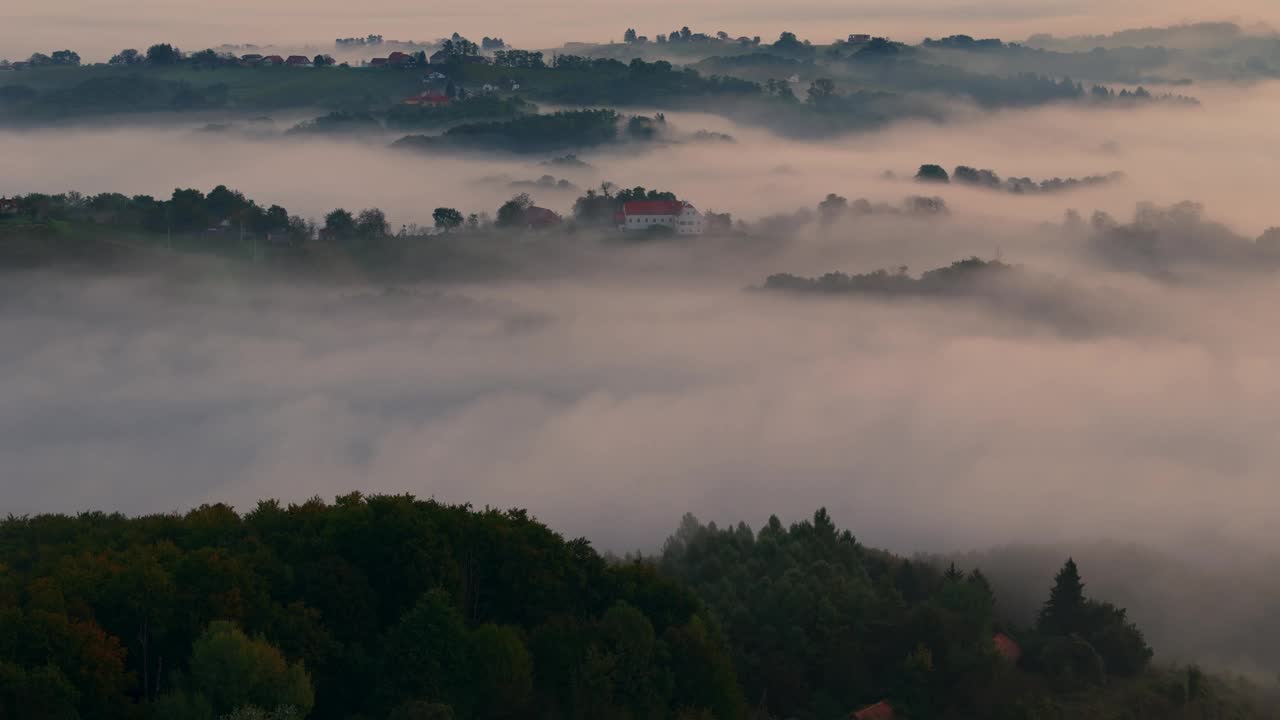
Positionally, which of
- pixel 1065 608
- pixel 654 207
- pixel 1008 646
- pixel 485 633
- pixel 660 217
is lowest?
pixel 1008 646

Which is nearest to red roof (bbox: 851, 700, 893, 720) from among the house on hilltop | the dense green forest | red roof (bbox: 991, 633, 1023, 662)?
the house on hilltop

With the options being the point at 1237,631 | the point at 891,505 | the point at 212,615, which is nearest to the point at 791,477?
the point at 891,505

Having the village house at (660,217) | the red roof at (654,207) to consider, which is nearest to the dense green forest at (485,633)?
the village house at (660,217)

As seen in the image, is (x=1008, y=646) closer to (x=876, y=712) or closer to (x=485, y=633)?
(x=876, y=712)

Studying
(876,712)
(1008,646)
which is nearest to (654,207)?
(1008,646)

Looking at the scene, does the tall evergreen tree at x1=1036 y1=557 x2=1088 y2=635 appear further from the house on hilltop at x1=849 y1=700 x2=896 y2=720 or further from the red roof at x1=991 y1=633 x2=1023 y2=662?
the house on hilltop at x1=849 y1=700 x2=896 y2=720

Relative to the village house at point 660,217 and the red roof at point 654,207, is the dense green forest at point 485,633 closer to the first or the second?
the village house at point 660,217
